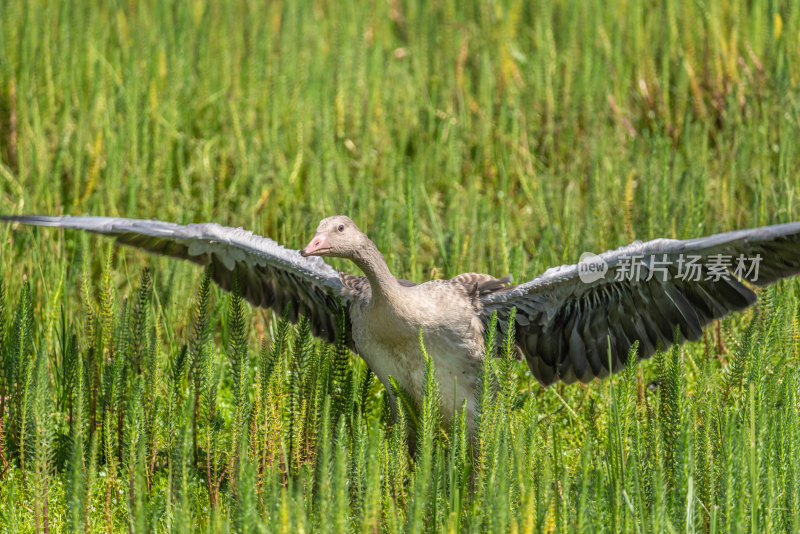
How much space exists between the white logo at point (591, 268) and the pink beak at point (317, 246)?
110cm

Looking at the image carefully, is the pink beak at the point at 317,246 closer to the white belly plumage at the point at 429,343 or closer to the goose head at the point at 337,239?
the goose head at the point at 337,239

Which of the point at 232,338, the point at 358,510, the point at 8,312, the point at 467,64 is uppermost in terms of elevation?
the point at 467,64

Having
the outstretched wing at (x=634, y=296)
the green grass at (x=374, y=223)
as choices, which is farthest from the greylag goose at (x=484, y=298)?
the green grass at (x=374, y=223)

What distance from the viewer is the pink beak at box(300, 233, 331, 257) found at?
442cm

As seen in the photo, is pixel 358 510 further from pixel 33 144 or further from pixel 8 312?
pixel 33 144

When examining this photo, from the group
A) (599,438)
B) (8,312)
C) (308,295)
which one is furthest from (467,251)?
(8,312)

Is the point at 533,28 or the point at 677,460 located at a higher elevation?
the point at 533,28

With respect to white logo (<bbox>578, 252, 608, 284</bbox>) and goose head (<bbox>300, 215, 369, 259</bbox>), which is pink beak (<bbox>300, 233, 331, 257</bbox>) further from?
white logo (<bbox>578, 252, 608, 284</bbox>)

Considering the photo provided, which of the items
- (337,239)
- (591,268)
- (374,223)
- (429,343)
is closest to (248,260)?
(337,239)

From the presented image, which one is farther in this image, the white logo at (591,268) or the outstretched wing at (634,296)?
the white logo at (591,268)

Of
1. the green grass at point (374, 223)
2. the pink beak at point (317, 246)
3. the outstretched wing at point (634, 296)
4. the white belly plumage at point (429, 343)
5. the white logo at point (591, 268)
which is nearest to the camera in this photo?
the green grass at point (374, 223)

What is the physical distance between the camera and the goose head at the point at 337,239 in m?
4.49

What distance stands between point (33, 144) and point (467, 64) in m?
3.47

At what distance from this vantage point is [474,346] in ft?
15.7
